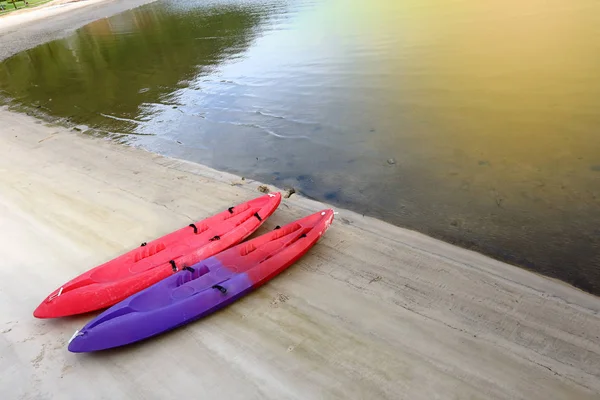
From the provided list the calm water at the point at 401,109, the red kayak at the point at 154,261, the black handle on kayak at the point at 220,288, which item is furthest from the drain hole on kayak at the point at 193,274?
the calm water at the point at 401,109

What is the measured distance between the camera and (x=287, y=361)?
4320 millimetres

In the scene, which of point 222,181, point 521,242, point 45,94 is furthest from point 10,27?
point 521,242

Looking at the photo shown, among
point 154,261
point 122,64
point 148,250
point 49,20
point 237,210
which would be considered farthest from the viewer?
point 49,20

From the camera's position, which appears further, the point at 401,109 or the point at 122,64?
the point at 122,64

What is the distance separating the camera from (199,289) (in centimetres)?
509

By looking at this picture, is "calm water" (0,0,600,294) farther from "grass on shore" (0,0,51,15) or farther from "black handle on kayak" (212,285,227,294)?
"grass on shore" (0,0,51,15)

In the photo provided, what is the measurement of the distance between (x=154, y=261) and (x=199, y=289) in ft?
3.07

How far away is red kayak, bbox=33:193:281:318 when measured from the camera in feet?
16.5

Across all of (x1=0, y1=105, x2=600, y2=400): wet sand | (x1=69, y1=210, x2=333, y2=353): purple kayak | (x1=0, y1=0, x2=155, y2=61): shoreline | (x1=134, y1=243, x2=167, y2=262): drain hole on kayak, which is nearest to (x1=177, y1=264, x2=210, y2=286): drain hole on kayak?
(x1=69, y1=210, x2=333, y2=353): purple kayak

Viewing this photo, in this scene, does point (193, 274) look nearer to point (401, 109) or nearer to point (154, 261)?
point (154, 261)

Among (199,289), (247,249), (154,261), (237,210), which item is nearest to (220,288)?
(199,289)

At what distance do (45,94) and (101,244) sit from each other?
11.4 meters

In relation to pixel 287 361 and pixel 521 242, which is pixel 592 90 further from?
pixel 287 361

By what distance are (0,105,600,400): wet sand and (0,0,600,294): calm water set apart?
105 cm
